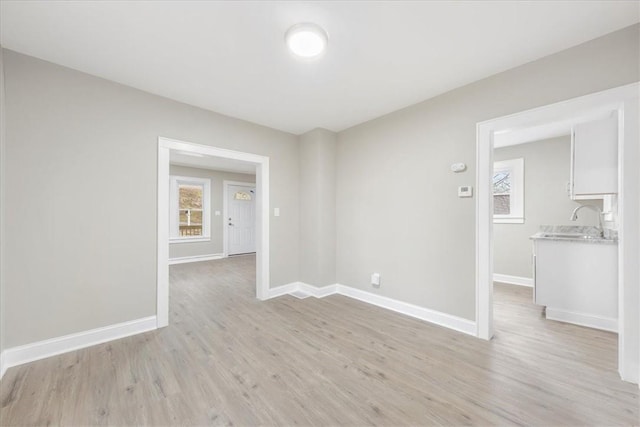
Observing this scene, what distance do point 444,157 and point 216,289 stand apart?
3864 millimetres

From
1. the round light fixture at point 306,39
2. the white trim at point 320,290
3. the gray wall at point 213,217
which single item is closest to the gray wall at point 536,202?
the white trim at point 320,290

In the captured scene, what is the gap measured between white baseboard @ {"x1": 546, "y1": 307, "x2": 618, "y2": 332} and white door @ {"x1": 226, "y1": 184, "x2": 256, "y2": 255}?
23.0 feet

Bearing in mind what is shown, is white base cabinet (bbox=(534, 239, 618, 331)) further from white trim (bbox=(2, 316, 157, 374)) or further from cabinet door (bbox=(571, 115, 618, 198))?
white trim (bbox=(2, 316, 157, 374))

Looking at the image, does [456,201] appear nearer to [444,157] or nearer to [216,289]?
[444,157]

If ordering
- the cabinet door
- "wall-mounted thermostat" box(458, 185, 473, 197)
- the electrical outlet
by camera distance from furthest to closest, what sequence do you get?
the electrical outlet
"wall-mounted thermostat" box(458, 185, 473, 197)
the cabinet door

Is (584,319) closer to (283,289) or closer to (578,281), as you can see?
(578,281)

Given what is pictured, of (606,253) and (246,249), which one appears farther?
(246,249)

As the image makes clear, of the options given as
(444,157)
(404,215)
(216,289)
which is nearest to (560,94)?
(444,157)

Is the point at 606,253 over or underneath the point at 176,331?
over

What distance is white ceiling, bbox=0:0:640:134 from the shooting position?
1628 mm

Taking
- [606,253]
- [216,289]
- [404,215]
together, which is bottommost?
[216,289]

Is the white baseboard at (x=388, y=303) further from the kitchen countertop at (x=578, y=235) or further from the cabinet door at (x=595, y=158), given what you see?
the cabinet door at (x=595, y=158)

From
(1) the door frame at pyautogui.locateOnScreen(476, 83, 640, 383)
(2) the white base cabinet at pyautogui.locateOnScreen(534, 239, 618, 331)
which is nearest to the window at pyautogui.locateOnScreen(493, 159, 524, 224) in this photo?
(2) the white base cabinet at pyautogui.locateOnScreen(534, 239, 618, 331)

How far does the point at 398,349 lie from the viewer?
226cm
